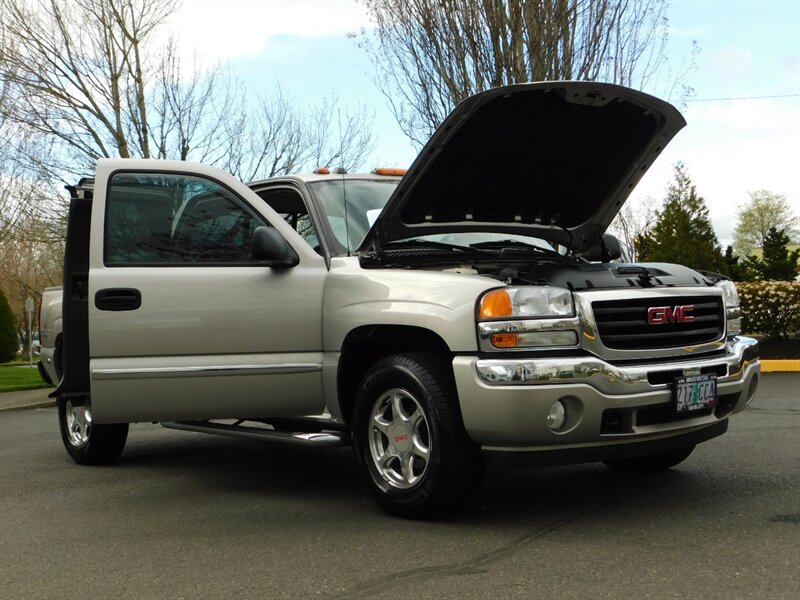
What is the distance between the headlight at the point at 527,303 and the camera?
4.24 metres

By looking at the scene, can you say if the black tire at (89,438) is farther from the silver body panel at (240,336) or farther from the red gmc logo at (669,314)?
the red gmc logo at (669,314)

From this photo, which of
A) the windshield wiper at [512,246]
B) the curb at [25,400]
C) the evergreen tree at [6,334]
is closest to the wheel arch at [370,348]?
the windshield wiper at [512,246]

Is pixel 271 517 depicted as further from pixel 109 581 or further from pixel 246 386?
pixel 109 581

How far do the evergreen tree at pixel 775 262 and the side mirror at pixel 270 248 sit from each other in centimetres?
2849

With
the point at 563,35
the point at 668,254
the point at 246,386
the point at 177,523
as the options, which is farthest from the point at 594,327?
the point at 668,254

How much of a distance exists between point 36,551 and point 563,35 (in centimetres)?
1390

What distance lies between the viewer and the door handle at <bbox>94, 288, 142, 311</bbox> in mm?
5062

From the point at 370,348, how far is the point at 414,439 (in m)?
0.70

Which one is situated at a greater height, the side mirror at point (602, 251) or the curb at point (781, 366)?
the side mirror at point (602, 251)

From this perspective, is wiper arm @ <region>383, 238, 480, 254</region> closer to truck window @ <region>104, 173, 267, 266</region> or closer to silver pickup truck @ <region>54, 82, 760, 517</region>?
silver pickup truck @ <region>54, 82, 760, 517</region>

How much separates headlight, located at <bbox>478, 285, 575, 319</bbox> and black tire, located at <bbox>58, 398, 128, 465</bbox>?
3580 millimetres

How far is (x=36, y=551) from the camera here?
14.4 feet

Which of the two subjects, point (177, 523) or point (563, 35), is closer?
point (177, 523)

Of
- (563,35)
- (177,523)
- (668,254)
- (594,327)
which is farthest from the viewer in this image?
(668,254)
